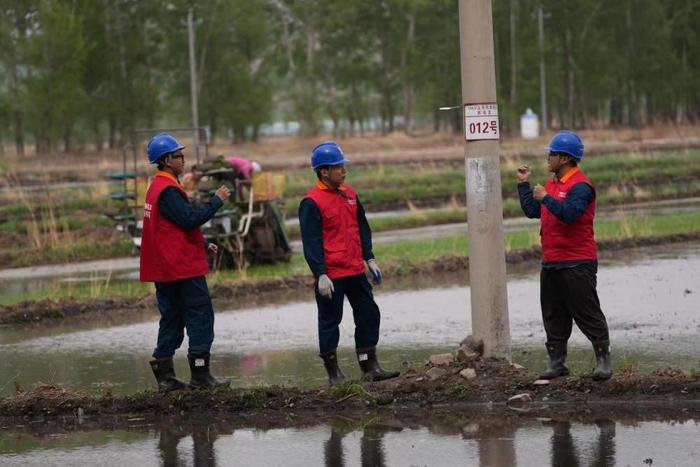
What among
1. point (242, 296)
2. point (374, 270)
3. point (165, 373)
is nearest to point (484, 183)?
point (374, 270)

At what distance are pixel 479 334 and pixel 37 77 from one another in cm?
5718

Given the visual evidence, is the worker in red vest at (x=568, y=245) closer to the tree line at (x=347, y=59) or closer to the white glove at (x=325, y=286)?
the white glove at (x=325, y=286)

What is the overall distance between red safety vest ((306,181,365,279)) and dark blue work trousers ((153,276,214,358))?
0.99 metres

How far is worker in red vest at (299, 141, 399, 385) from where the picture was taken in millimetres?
10180

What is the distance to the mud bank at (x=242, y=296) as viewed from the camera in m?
16.1

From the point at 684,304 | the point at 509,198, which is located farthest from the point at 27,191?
the point at 684,304

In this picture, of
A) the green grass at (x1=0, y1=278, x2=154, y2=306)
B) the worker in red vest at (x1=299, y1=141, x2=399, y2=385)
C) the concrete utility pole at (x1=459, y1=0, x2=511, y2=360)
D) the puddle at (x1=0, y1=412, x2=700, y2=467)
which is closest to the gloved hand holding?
the worker in red vest at (x1=299, y1=141, x2=399, y2=385)

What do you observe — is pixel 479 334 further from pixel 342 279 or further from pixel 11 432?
pixel 11 432

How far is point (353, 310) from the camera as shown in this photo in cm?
1043

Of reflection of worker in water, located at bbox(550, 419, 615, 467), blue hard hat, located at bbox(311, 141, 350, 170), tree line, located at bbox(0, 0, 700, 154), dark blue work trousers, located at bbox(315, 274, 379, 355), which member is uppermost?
tree line, located at bbox(0, 0, 700, 154)

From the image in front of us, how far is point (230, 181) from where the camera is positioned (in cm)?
2045

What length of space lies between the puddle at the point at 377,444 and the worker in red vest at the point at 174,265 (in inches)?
30.6

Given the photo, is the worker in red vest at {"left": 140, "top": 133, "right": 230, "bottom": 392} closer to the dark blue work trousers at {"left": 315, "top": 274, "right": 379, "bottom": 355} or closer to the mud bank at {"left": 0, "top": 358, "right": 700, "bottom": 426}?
the mud bank at {"left": 0, "top": 358, "right": 700, "bottom": 426}

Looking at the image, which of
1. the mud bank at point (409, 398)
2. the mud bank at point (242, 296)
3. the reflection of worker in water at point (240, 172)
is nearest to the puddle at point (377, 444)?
the mud bank at point (409, 398)
